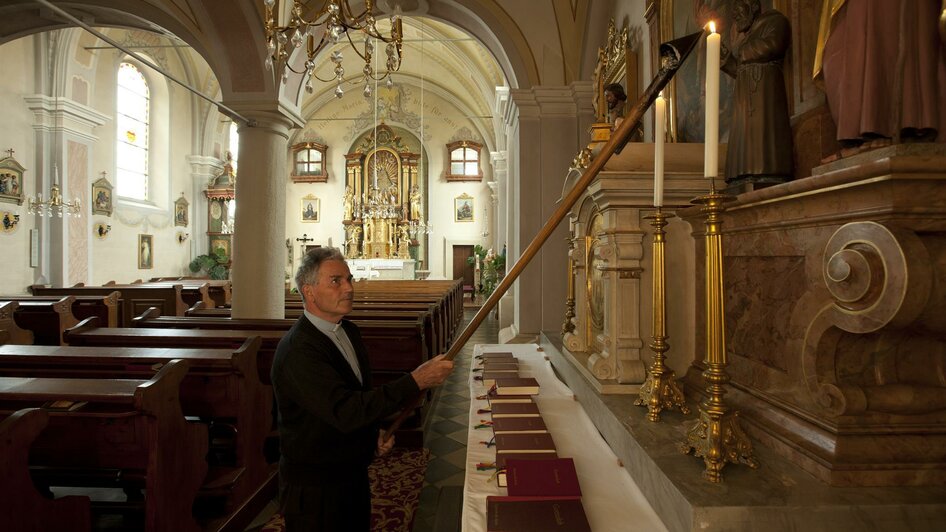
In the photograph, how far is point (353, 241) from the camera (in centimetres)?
1953

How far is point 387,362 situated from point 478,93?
14.7 m

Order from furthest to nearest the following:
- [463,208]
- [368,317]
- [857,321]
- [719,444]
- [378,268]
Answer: [463,208] → [378,268] → [368,317] → [719,444] → [857,321]

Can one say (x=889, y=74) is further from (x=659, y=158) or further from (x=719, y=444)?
(x=719, y=444)

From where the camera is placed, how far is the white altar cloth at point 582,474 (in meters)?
1.42

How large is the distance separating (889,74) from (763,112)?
53 cm

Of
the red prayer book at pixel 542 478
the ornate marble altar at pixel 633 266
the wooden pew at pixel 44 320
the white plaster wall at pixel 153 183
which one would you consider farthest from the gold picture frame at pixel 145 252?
the red prayer book at pixel 542 478

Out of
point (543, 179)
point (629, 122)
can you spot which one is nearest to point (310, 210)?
point (543, 179)

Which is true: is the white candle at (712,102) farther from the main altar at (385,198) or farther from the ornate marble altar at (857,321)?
the main altar at (385,198)

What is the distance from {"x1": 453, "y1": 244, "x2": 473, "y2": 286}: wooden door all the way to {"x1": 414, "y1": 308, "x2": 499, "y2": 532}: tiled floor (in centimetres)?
1316

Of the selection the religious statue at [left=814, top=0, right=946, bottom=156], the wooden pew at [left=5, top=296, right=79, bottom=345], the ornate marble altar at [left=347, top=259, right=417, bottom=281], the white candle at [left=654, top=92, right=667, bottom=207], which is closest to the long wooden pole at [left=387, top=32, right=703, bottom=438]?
the white candle at [left=654, top=92, right=667, bottom=207]

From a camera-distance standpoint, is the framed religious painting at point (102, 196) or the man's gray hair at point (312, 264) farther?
the framed religious painting at point (102, 196)

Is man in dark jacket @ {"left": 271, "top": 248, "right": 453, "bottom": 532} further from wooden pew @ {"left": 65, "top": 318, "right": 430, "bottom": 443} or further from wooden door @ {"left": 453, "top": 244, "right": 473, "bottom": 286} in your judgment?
wooden door @ {"left": 453, "top": 244, "right": 473, "bottom": 286}

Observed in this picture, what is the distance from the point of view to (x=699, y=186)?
7.66 ft

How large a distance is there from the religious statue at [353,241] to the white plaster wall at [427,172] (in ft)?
1.88
